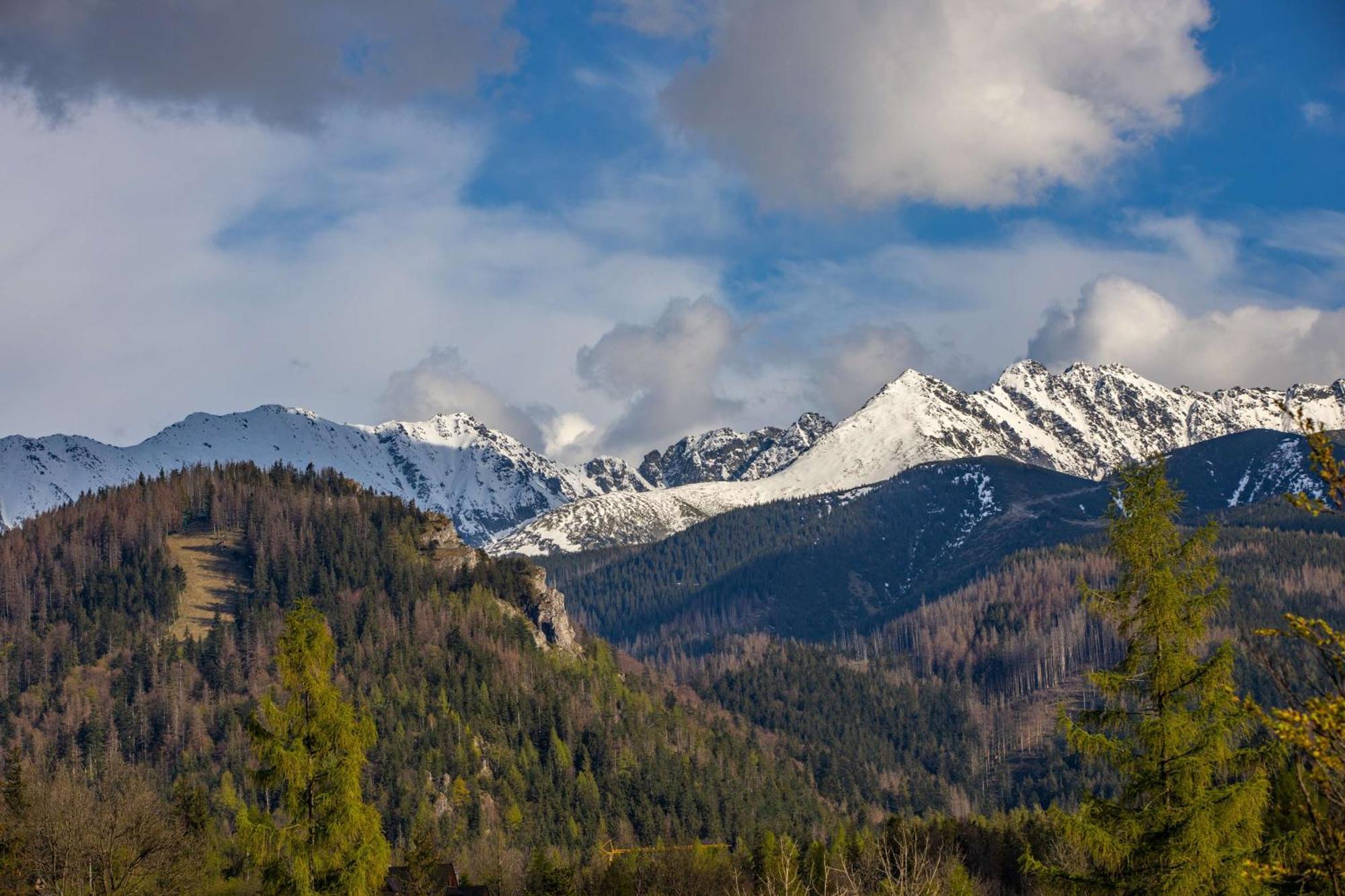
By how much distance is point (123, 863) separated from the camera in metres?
73.3

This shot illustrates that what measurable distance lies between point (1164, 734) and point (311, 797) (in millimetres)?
29178

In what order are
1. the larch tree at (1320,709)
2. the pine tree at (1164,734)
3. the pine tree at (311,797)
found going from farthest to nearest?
the pine tree at (311,797) < the pine tree at (1164,734) < the larch tree at (1320,709)

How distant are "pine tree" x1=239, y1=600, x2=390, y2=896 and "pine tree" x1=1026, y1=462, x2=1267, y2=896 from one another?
2388 cm

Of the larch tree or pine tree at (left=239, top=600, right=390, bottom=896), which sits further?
pine tree at (left=239, top=600, right=390, bottom=896)

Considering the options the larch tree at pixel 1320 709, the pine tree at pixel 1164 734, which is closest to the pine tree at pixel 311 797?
the pine tree at pixel 1164 734

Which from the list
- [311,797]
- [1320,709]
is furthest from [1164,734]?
[311,797]

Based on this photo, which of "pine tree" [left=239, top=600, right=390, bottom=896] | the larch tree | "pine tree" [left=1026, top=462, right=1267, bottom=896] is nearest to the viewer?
the larch tree

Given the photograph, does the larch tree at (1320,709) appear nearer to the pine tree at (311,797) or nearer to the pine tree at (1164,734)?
the pine tree at (1164,734)

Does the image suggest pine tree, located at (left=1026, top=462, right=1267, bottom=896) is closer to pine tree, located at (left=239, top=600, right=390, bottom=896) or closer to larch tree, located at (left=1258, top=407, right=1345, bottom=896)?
larch tree, located at (left=1258, top=407, right=1345, bottom=896)

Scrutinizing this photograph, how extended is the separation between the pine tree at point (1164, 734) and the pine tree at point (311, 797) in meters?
23.9

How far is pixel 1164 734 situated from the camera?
119 ft

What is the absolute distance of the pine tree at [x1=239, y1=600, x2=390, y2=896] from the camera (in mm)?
47250

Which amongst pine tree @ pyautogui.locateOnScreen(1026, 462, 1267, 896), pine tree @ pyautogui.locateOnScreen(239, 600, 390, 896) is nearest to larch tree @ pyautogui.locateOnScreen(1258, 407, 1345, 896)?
pine tree @ pyautogui.locateOnScreen(1026, 462, 1267, 896)

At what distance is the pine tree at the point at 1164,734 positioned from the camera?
34.5 metres
